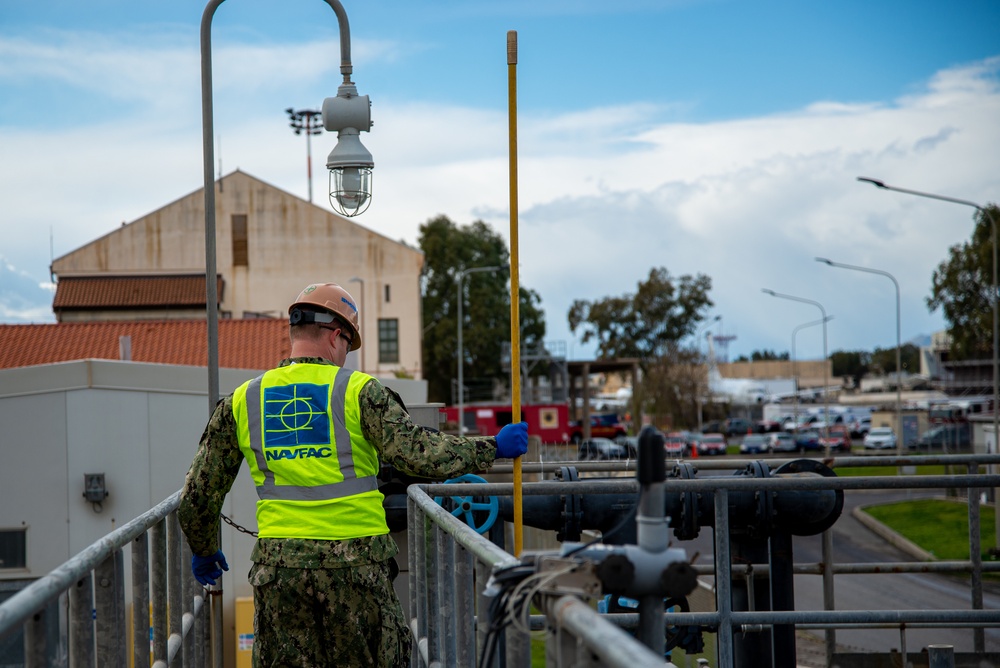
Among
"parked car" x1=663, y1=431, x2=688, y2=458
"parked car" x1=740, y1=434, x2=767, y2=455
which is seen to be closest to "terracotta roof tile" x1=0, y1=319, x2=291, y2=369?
"parked car" x1=663, y1=431, x2=688, y2=458

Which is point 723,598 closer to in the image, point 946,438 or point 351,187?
point 351,187

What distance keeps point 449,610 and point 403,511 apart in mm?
3678

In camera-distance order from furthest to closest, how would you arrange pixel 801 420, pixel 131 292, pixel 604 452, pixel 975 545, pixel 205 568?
pixel 801 420
pixel 131 292
pixel 604 452
pixel 975 545
pixel 205 568

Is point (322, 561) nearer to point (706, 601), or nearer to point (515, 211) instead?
point (515, 211)

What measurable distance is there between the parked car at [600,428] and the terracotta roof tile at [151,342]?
32645 mm

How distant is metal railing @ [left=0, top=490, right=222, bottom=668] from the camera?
2.88m

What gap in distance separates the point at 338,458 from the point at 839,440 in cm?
6735

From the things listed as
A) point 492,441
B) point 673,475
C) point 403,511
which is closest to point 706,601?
point 673,475

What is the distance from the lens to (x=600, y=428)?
7606 centimetres

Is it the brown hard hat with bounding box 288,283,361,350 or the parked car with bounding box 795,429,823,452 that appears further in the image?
the parked car with bounding box 795,429,823,452

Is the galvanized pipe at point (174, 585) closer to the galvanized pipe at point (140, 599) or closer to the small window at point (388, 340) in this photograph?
the galvanized pipe at point (140, 599)

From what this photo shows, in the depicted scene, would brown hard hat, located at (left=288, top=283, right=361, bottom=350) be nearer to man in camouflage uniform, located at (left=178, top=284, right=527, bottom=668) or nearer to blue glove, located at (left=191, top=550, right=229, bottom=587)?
man in camouflage uniform, located at (left=178, top=284, right=527, bottom=668)

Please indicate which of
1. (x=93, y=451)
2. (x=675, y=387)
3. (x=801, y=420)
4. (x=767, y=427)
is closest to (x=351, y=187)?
(x=93, y=451)

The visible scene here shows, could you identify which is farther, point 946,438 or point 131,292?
point 946,438
